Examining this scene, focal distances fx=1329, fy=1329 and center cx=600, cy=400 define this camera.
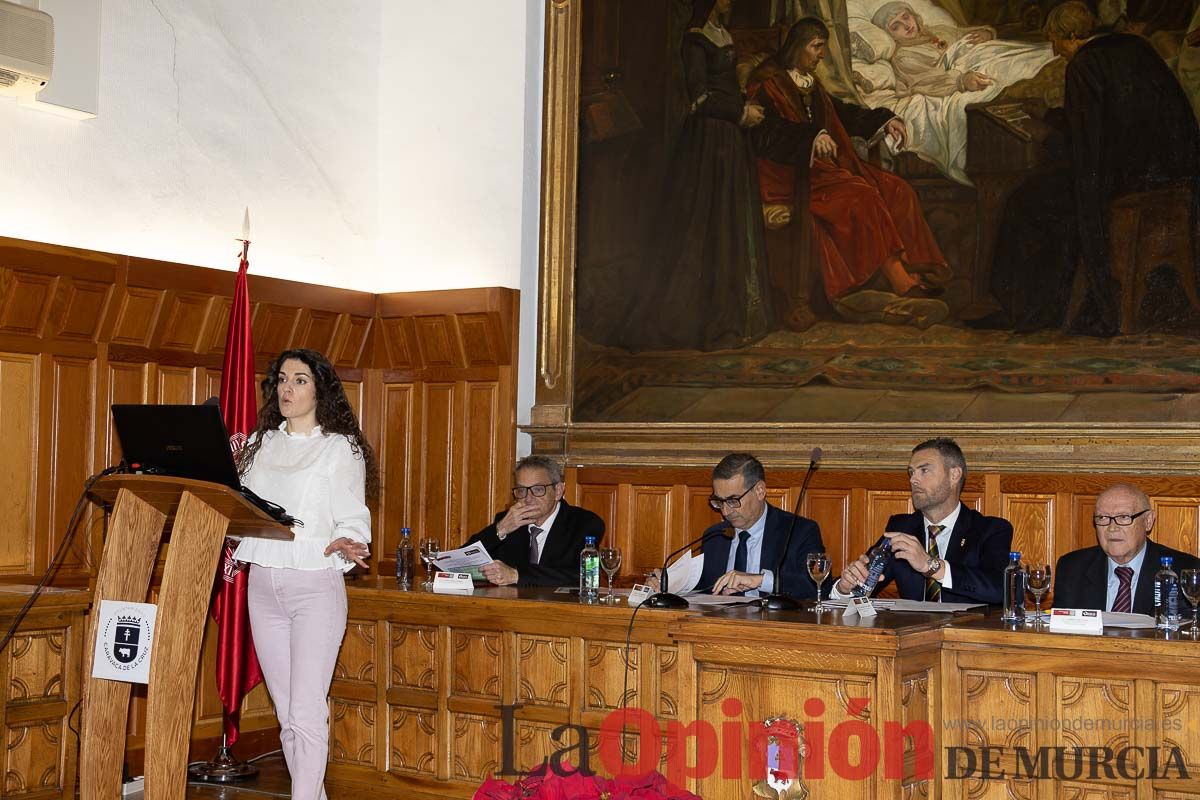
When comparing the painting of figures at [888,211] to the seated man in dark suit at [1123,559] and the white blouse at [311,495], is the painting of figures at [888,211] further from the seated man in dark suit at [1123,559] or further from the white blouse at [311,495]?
the white blouse at [311,495]

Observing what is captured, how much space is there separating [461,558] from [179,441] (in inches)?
74.4

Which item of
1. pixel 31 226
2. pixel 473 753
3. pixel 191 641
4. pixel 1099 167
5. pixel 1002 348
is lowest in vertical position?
pixel 473 753

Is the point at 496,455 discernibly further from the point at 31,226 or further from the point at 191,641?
the point at 191,641

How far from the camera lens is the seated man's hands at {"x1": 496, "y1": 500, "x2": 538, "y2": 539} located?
234 inches

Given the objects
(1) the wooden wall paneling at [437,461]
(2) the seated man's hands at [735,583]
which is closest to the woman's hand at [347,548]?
(2) the seated man's hands at [735,583]

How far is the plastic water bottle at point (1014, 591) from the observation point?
444cm

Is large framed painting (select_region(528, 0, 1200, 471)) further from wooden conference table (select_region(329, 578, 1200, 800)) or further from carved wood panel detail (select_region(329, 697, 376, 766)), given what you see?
carved wood panel detail (select_region(329, 697, 376, 766))

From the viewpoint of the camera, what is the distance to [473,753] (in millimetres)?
5172

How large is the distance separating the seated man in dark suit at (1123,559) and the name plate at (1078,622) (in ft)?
1.96

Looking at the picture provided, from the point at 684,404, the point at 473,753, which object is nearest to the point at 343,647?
the point at 473,753

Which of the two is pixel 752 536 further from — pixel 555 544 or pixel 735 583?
pixel 555 544

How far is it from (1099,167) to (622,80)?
2.55 metres

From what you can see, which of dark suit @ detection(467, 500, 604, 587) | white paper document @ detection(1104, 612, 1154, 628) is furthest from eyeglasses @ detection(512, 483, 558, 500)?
white paper document @ detection(1104, 612, 1154, 628)

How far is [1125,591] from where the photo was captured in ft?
15.8
